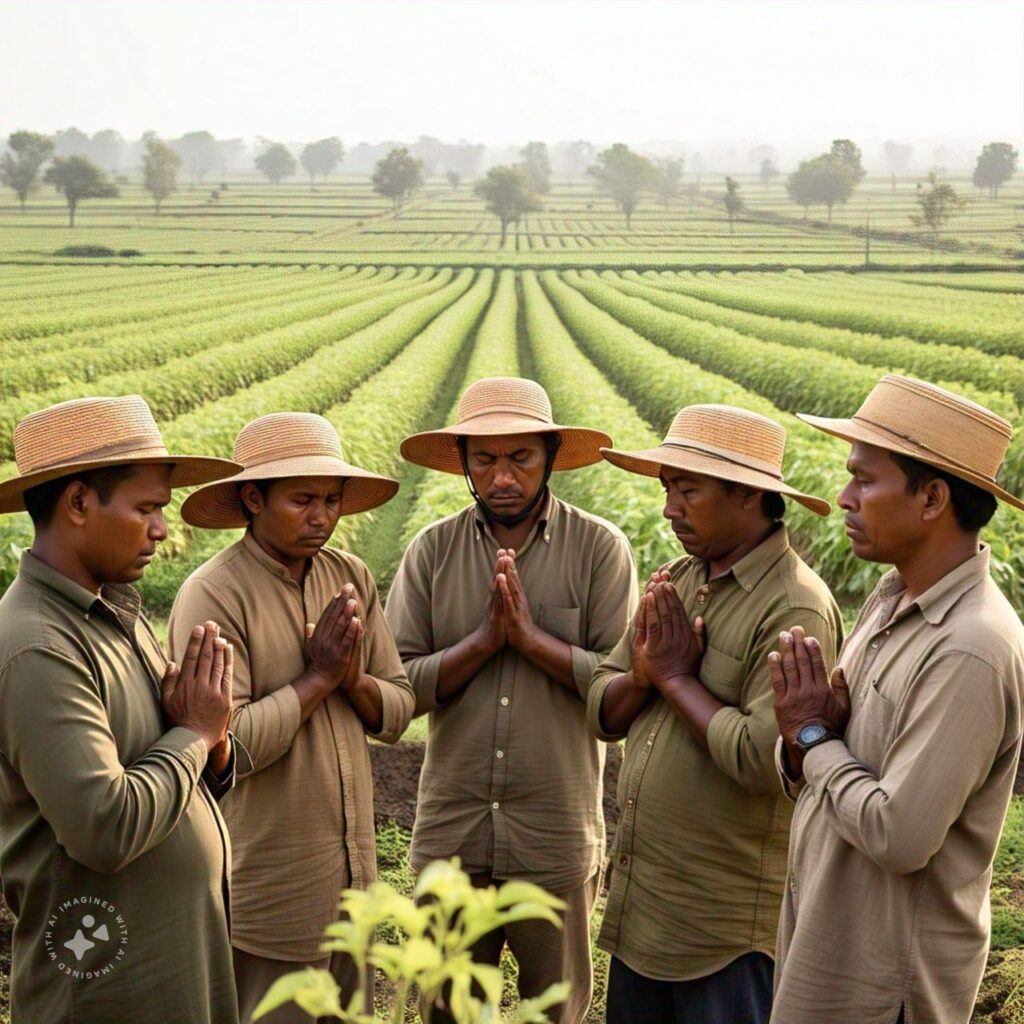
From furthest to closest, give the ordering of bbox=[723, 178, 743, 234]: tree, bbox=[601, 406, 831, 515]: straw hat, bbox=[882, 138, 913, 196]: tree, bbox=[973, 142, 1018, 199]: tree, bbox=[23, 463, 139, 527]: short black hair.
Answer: bbox=[723, 178, 743, 234]: tree < bbox=[882, 138, 913, 196]: tree < bbox=[973, 142, 1018, 199]: tree < bbox=[601, 406, 831, 515]: straw hat < bbox=[23, 463, 139, 527]: short black hair

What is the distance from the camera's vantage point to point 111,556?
93.0 inches

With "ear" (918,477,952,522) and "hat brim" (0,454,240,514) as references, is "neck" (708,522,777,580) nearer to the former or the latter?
"ear" (918,477,952,522)

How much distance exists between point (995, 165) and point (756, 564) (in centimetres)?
1096

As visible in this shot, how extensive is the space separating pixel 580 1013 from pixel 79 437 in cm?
228

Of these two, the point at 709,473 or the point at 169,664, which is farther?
the point at 709,473

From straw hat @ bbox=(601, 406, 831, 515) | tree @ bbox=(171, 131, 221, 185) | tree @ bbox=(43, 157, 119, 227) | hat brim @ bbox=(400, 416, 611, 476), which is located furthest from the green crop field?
straw hat @ bbox=(601, 406, 831, 515)

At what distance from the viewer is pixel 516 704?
326cm

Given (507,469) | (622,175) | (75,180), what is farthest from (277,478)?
(622,175)

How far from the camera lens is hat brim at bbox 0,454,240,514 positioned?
2314 mm

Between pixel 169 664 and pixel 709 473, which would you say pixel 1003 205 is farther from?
pixel 169 664

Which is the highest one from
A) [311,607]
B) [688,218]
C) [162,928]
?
[688,218]

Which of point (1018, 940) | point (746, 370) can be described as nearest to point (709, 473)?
point (1018, 940)

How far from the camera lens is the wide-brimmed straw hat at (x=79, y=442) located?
7.71ft

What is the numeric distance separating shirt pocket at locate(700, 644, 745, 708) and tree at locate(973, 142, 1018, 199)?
35.9ft
